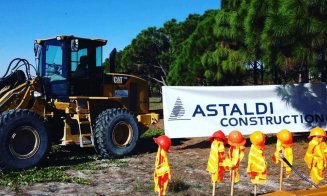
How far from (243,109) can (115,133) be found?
4321mm

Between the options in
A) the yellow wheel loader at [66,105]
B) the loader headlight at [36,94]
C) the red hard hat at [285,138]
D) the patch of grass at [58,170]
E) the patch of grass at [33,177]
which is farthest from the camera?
the loader headlight at [36,94]

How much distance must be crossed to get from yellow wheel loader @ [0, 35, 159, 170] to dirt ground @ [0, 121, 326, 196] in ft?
2.51

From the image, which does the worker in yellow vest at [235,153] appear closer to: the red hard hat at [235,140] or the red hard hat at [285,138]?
the red hard hat at [235,140]

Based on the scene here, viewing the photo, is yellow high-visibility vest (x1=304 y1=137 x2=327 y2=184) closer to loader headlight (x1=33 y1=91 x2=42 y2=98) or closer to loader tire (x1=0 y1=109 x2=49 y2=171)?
loader tire (x1=0 y1=109 x2=49 y2=171)

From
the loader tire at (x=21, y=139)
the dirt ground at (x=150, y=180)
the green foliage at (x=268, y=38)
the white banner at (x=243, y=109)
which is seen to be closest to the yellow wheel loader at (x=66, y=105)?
the loader tire at (x=21, y=139)

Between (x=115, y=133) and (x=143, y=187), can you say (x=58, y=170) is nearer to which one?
(x=115, y=133)

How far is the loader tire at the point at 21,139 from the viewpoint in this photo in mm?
8703

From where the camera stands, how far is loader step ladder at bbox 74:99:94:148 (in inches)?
413

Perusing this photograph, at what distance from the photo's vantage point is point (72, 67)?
10719 millimetres

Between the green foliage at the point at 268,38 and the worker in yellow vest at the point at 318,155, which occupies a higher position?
the green foliage at the point at 268,38

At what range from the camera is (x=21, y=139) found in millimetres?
9125

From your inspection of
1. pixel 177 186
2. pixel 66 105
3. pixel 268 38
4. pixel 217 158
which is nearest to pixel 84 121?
pixel 66 105

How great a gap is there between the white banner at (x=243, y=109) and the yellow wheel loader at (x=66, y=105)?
1228 mm

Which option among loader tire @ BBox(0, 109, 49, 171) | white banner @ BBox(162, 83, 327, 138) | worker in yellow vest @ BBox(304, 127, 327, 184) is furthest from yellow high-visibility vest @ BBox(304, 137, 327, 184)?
white banner @ BBox(162, 83, 327, 138)
